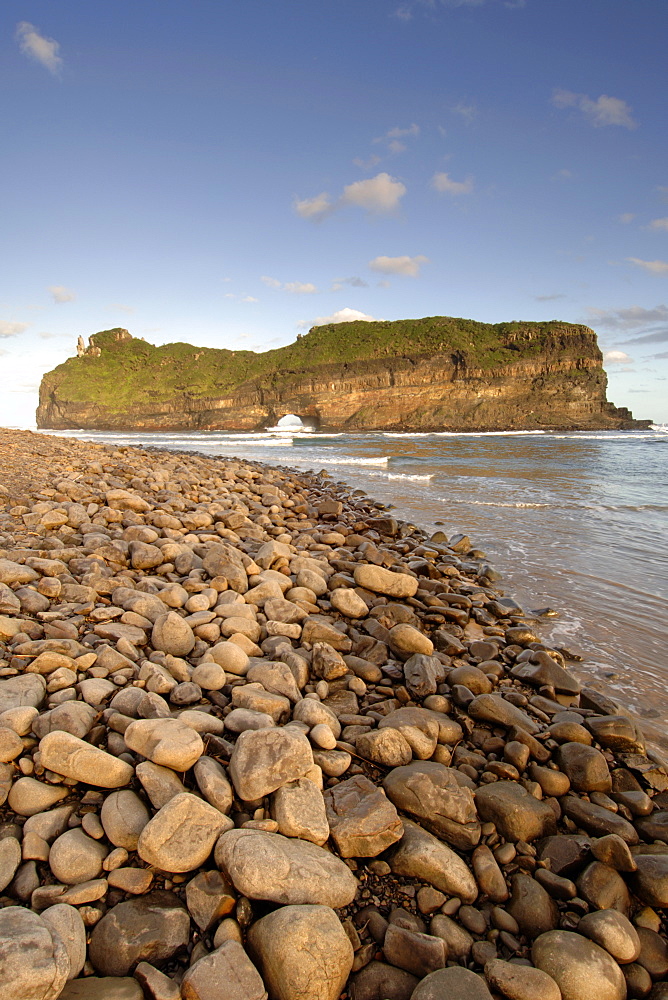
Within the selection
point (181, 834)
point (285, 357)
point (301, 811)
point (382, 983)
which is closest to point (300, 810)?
point (301, 811)

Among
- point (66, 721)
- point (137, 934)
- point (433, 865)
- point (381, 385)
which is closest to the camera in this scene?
point (137, 934)

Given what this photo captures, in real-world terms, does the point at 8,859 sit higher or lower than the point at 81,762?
lower

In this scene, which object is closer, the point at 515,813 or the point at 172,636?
the point at 515,813

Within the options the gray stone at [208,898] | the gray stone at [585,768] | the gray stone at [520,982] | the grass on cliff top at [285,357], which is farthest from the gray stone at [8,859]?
the grass on cliff top at [285,357]

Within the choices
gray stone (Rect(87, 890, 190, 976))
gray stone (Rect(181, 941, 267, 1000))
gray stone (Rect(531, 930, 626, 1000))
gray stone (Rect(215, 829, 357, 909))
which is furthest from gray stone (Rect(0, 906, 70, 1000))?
gray stone (Rect(531, 930, 626, 1000))

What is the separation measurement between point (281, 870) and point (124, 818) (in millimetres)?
603

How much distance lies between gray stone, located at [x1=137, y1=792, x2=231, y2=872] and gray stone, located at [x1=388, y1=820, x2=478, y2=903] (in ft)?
2.28

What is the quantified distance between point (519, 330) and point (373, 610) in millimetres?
88519

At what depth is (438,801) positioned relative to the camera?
6.95ft

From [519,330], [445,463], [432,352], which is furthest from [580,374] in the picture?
[445,463]

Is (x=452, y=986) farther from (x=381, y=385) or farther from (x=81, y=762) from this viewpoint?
(x=381, y=385)

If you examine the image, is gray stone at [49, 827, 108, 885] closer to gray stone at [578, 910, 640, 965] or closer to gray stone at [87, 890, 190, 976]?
gray stone at [87, 890, 190, 976]

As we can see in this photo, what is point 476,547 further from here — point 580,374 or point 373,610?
point 580,374

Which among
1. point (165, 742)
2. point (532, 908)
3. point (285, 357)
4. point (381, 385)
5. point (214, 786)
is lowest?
point (532, 908)
